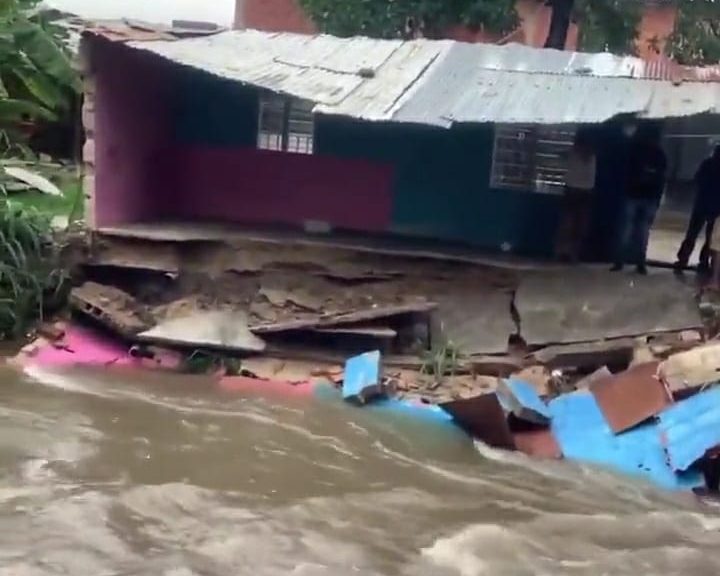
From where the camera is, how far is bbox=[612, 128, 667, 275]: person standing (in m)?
13.8

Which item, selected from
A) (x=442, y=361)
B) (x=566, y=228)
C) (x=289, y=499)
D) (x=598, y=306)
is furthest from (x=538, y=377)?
(x=289, y=499)

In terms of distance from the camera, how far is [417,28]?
23.3 metres

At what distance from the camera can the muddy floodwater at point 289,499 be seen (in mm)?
8219

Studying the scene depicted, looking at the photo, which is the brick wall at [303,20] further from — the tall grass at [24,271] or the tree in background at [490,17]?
the tall grass at [24,271]

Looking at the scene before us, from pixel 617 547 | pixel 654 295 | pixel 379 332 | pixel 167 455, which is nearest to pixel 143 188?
pixel 379 332

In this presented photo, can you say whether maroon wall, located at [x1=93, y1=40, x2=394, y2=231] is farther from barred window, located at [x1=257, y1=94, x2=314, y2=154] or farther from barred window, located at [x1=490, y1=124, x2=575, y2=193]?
barred window, located at [x1=490, y1=124, x2=575, y2=193]

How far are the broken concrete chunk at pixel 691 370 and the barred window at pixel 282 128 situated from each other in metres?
6.60

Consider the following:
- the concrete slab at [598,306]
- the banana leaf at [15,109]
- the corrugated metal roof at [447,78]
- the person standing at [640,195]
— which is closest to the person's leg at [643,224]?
the person standing at [640,195]

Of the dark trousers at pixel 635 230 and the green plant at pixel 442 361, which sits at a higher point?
the dark trousers at pixel 635 230

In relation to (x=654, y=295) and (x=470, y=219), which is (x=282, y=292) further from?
(x=654, y=295)

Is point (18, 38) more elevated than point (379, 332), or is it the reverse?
point (18, 38)

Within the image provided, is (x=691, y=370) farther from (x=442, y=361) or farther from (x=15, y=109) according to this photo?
(x=15, y=109)

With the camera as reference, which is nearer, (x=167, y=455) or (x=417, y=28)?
(x=167, y=455)

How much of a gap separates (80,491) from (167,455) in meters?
1.20
